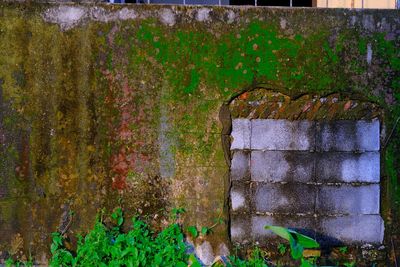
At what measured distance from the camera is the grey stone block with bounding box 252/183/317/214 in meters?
3.43

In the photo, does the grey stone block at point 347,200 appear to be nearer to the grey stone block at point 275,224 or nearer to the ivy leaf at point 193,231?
the grey stone block at point 275,224

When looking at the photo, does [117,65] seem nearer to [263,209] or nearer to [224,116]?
[224,116]

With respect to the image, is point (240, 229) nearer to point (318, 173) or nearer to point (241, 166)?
point (241, 166)

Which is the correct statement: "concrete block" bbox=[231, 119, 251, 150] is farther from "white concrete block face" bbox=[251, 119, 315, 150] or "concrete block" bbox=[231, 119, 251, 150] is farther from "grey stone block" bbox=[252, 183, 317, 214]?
"grey stone block" bbox=[252, 183, 317, 214]

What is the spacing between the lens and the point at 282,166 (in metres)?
3.44

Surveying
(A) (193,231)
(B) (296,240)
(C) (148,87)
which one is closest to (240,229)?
(A) (193,231)

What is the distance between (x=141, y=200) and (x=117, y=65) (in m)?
1.03

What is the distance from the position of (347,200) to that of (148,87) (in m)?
1.71

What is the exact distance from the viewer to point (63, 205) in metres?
3.45

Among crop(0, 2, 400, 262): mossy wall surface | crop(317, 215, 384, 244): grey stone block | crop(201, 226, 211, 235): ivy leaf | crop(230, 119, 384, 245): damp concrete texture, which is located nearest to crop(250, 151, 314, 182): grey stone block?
crop(230, 119, 384, 245): damp concrete texture

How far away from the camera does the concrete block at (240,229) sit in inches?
136

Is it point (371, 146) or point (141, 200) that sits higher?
point (371, 146)

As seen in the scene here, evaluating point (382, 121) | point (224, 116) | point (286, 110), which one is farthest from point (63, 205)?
point (382, 121)

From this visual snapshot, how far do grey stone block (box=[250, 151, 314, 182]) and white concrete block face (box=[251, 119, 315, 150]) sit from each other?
53 mm
